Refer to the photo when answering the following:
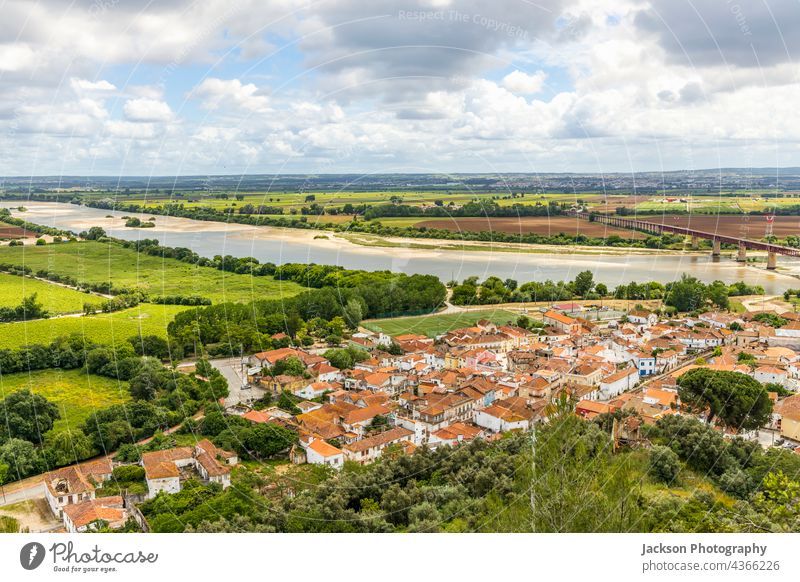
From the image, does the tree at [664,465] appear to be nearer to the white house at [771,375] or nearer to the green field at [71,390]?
the white house at [771,375]

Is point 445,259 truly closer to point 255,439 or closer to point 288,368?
point 288,368

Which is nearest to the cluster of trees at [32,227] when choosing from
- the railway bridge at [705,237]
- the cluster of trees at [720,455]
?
the railway bridge at [705,237]

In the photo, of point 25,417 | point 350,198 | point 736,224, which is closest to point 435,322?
point 25,417

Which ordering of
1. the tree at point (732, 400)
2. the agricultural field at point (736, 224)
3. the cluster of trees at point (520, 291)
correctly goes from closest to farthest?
the tree at point (732, 400) < the cluster of trees at point (520, 291) < the agricultural field at point (736, 224)

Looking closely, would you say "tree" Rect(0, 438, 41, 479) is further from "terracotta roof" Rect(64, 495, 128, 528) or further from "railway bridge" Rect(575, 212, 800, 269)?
"railway bridge" Rect(575, 212, 800, 269)

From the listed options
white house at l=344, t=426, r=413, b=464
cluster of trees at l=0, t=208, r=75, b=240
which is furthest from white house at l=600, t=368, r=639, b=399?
cluster of trees at l=0, t=208, r=75, b=240

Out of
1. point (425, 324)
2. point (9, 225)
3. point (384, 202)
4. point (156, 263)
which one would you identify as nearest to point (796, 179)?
point (384, 202)
